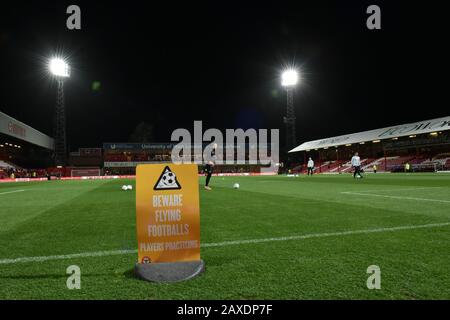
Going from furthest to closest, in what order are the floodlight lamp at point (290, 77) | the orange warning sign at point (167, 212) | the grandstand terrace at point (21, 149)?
the floodlight lamp at point (290, 77)
the grandstand terrace at point (21, 149)
the orange warning sign at point (167, 212)

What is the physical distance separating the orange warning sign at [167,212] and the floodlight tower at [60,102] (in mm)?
45164

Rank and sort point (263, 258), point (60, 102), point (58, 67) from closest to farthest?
1. point (263, 258)
2. point (58, 67)
3. point (60, 102)

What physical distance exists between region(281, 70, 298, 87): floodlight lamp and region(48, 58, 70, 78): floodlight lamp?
101 feet

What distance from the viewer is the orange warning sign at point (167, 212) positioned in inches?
121

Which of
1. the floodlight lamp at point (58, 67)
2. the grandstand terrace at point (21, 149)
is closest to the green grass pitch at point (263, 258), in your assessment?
the grandstand terrace at point (21, 149)

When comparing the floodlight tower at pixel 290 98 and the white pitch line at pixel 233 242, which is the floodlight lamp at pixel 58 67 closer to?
the floodlight tower at pixel 290 98

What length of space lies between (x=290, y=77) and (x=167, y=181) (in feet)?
155

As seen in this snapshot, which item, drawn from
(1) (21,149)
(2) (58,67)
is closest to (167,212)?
(2) (58,67)

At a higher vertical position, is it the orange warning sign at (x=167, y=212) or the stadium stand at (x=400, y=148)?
the stadium stand at (x=400, y=148)

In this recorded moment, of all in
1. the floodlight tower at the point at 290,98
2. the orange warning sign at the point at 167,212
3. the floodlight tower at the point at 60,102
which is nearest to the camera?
the orange warning sign at the point at 167,212

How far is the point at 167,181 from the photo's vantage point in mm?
3135

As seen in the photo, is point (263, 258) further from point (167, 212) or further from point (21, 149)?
point (21, 149)

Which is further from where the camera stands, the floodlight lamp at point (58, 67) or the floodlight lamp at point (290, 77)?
the floodlight lamp at point (290, 77)
